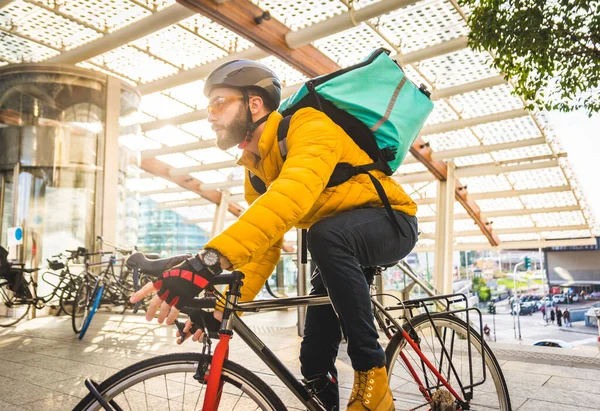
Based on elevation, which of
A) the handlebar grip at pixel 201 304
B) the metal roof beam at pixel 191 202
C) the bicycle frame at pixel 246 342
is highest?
the metal roof beam at pixel 191 202

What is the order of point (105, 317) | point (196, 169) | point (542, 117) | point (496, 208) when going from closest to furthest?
point (105, 317), point (542, 117), point (196, 169), point (496, 208)

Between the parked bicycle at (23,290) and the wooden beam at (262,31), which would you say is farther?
the wooden beam at (262,31)

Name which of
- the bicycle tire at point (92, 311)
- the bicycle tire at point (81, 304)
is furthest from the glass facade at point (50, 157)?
the bicycle tire at point (92, 311)

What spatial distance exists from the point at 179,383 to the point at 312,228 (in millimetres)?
621

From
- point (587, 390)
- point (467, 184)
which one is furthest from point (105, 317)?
point (467, 184)

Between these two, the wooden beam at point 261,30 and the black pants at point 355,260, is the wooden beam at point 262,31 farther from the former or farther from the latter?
the black pants at point 355,260

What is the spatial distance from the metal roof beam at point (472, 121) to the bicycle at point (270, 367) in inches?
573

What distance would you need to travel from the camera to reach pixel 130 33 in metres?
10.8

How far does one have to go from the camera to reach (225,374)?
4.82 ft

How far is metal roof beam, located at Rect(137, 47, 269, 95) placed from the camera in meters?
12.1

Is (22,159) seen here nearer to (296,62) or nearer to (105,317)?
(105,317)

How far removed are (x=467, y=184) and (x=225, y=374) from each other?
24.3 meters

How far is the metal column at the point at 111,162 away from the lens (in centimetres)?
990

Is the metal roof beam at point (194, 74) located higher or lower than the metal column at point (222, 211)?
higher
